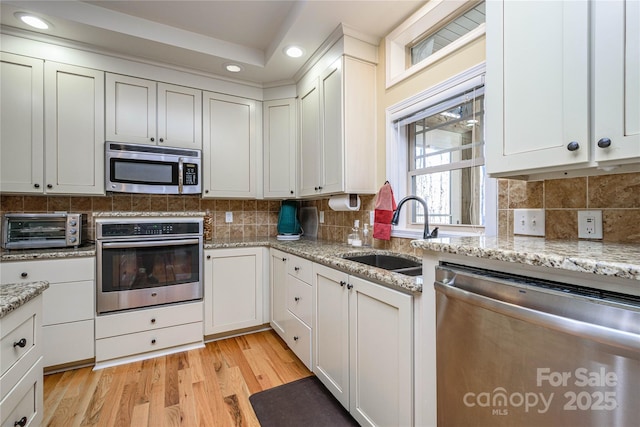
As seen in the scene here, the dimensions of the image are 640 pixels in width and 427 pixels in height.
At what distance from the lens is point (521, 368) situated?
771 millimetres

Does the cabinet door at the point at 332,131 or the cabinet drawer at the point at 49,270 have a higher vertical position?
the cabinet door at the point at 332,131

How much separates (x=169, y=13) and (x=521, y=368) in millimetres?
2841

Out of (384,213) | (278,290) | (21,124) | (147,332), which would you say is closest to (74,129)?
(21,124)

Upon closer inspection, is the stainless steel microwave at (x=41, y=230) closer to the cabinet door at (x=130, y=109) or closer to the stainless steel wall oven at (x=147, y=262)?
the stainless steel wall oven at (x=147, y=262)

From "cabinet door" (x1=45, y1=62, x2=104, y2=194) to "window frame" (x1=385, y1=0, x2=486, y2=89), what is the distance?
2.33 m

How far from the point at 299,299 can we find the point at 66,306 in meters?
1.66

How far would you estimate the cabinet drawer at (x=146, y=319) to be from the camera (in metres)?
2.10

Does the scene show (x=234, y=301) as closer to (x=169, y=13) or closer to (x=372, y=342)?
(x=372, y=342)

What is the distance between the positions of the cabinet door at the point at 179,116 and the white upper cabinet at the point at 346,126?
117cm

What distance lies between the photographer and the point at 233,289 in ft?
8.27

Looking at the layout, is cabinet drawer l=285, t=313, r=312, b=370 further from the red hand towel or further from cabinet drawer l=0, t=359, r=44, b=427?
cabinet drawer l=0, t=359, r=44, b=427

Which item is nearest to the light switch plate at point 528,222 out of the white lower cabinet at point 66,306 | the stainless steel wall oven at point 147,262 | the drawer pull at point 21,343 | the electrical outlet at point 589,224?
the electrical outlet at point 589,224

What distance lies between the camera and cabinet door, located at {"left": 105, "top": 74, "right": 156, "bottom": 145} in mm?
2312

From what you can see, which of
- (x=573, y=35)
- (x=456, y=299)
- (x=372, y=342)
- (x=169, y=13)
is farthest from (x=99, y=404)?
(x=573, y=35)
